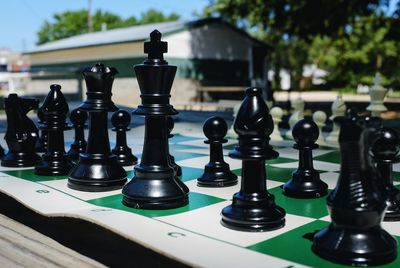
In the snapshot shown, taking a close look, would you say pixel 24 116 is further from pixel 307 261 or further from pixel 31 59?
pixel 31 59

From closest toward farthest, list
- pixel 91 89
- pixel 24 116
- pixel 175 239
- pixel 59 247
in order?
pixel 175 239 → pixel 59 247 → pixel 91 89 → pixel 24 116

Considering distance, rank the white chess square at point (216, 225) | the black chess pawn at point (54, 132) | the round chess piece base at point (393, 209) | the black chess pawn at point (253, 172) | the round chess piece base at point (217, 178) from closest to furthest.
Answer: the white chess square at point (216, 225), the black chess pawn at point (253, 172), the round chess piece base at point (393, 209), the round chess piece base at point (217, 178), the black chess pawn at point (54, 132)

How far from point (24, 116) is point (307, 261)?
7.85 ft

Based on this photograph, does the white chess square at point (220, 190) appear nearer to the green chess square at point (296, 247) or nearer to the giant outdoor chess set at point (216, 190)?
the giant outdoor chess set at point (216, 190)

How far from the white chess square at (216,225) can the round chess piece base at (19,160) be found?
1470 millimetres

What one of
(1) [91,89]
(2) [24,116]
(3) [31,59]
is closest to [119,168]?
(1) [91,89]

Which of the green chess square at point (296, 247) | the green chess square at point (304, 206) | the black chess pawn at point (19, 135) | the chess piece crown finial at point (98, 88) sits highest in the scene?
the chess piece crown finial at point (98, 88)

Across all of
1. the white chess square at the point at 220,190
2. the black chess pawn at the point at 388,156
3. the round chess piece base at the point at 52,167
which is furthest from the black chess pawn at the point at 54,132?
the black chess pawn at the point at 388,156

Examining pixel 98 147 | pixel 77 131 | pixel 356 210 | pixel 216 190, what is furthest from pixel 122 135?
pixel 356 210

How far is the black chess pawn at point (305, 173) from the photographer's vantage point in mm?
2295

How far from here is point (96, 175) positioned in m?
2.38

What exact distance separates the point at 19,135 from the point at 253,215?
191cm

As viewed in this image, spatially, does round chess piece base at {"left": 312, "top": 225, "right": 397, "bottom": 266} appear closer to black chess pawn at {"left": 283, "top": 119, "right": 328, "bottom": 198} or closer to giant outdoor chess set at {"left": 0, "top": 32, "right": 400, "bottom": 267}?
giant outdoor chess set at {"left": 0, "top": 32, "right": 400, "bottom": 267}

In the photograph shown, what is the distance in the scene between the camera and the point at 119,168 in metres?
2.49
